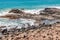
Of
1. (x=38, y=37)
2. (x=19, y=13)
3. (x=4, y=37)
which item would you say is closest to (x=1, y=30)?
(x=4, y=37)

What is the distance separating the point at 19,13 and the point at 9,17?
2.13 meters

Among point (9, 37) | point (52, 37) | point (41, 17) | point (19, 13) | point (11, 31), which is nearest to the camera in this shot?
point (52, 37)

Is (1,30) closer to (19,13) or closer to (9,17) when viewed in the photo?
(9,17)

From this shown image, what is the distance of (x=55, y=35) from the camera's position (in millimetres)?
13523

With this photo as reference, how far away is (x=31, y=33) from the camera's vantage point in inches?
562

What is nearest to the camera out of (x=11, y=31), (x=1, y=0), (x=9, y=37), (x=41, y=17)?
(x=9, y=37)

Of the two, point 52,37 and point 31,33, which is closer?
point 52,37

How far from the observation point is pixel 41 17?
74.9 feet

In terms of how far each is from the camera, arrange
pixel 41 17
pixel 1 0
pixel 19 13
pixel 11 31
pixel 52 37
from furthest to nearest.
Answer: pixel 1 0, pixel 19 13, pixel 41 17, pixel 11 31, pixel 52 37

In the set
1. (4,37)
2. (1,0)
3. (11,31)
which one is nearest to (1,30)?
(11,31)

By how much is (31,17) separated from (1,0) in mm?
26092

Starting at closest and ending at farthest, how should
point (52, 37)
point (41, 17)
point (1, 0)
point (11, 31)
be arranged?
point (52, 37), point (11, 31), point (41, 17), point (1, 0)

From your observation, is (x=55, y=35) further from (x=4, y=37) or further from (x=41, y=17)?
(x=41, y=17)

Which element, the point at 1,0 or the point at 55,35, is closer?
the point at 55,35
